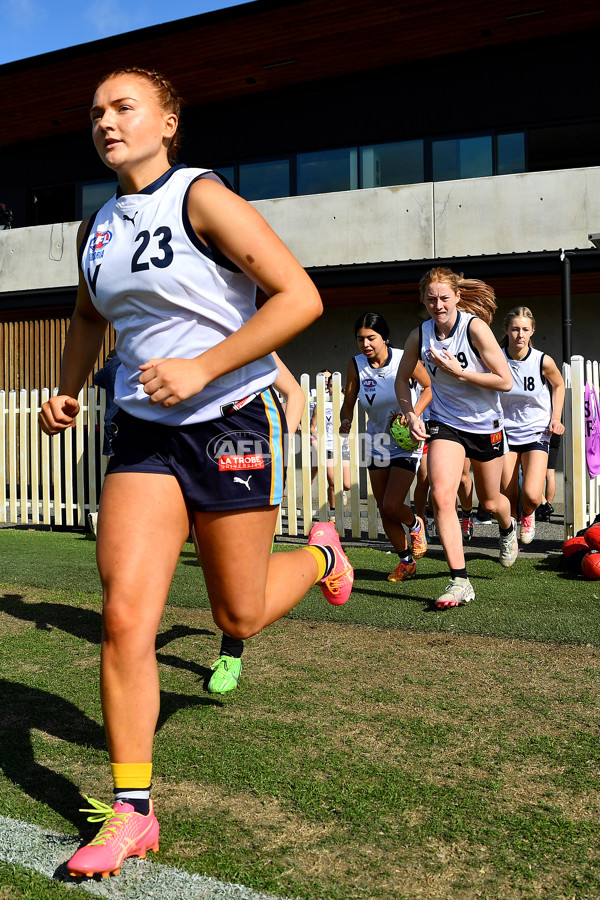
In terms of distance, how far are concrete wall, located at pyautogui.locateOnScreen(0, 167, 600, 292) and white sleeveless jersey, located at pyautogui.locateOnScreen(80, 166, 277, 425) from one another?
43.0 feet

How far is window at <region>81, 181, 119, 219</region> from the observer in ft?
67.7

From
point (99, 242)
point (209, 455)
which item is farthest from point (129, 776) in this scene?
point (99, 242)

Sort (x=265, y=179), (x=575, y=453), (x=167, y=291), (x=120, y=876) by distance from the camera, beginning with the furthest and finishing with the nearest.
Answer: (x=265, y=179)
(x=575, y=453)
(x=167, y=291)
(x=120, y=876)

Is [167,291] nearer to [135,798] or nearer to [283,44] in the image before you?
[135,798]

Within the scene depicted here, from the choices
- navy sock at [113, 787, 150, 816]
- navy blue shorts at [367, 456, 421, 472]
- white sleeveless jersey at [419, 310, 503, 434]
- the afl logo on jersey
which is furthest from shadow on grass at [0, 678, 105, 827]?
navy blue shorts at [367, 456, 421, 472]

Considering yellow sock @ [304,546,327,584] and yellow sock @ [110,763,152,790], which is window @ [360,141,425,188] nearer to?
yellow sock @ [304,546,327,584]

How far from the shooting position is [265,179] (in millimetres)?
18781

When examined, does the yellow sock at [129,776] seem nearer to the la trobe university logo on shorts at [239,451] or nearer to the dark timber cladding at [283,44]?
the la trobe university logo on shorts at [239,451]

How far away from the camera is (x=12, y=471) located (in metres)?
12.1

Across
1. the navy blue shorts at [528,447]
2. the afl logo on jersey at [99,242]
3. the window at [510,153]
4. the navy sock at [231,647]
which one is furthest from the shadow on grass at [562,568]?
the window at [510,153]

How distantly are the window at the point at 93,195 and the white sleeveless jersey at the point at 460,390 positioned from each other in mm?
16296

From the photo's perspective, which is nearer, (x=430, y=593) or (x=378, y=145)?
(x=430, y=593)

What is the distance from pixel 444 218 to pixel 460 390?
10.2 meters

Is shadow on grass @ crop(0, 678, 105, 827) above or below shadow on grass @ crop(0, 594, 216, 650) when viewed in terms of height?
below
